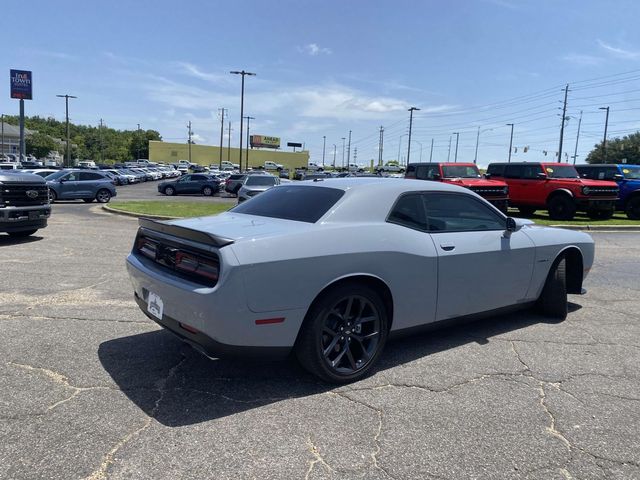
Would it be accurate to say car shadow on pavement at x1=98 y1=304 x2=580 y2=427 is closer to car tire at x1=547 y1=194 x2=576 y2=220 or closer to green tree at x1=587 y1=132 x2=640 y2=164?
car tire at x1=547 y1=194 x2=576 y2=220

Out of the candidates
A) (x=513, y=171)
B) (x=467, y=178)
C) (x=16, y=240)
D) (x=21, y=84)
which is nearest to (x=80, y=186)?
(x=16, y=240)

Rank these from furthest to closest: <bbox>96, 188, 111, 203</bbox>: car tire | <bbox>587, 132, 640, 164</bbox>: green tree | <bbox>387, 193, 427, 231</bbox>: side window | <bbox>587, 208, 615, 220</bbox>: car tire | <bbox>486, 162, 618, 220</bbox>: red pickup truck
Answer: <bbox>587, 132, 640, 164</bbox>: green tree
<bbox>96, 188, 111, 203</bbox>: car tire
<bbox>587, 208, 615, 220</bbox>: car tire
<bbox>486, 162, 618, 220</bbox>: red pickup truck
<bbox>387, 193, 427, 231</bbox>: side window

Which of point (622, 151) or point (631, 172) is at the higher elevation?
point (622, 151)

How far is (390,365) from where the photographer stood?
13.4 feet

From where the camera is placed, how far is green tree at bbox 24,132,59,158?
9481 cm

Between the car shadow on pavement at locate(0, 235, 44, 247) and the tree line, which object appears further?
the tree line

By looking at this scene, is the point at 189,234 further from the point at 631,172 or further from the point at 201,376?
the point at 631,172

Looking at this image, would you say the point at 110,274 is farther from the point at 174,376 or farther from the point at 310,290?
the point at 310,290

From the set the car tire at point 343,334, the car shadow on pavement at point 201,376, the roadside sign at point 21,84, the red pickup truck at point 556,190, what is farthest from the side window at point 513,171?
the roadside sign at point 21,84

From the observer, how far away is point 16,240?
1002 cm

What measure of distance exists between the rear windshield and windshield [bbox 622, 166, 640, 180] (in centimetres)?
1725

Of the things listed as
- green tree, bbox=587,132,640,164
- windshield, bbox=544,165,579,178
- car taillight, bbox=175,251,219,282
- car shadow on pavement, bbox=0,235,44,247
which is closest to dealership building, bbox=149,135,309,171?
green tree, bbox=587,132,640,164

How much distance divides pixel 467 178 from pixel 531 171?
258 cm

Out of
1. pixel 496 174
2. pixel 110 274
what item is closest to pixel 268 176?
pixel 496 174
